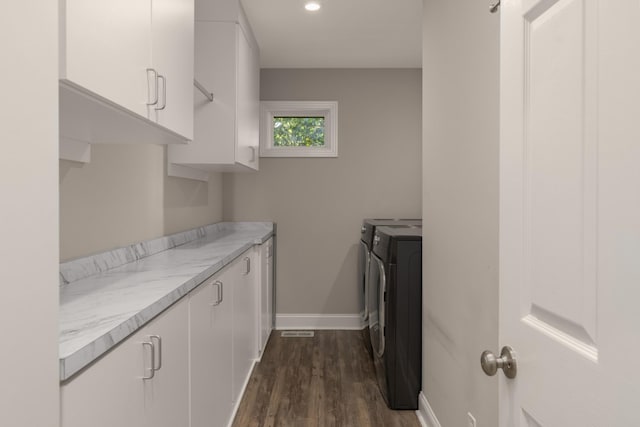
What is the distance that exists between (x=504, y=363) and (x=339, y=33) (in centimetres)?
290

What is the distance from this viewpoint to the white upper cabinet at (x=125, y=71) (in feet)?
3.13

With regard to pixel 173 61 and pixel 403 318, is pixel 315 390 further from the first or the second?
pixel 173 61

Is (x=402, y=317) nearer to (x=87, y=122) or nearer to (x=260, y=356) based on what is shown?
(x=260, y=356)

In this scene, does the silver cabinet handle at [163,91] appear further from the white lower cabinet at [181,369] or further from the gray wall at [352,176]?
the gray wall at [352,176]

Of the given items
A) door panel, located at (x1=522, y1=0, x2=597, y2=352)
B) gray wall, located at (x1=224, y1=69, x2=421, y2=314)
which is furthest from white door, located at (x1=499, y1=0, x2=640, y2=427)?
gray wall, located at (x1=224, y1=69, x2=421, y2=314)

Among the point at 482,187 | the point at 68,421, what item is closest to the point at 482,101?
the point at 482,187

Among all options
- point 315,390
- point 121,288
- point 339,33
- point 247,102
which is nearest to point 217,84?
point 247,102

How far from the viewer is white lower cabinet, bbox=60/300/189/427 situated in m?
0.78

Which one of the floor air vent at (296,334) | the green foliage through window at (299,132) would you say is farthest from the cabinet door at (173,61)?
the floor air vent at (296,334)

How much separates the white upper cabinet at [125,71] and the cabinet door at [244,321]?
3.04 feet

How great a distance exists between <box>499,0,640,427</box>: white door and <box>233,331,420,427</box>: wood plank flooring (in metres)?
1.62

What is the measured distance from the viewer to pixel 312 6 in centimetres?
281

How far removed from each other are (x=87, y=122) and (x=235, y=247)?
3.81ft

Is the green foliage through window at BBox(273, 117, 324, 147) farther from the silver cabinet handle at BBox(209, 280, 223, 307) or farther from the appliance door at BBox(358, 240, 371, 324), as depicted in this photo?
the silver cabinet handle at BBox(209, 280, 223, 307)
